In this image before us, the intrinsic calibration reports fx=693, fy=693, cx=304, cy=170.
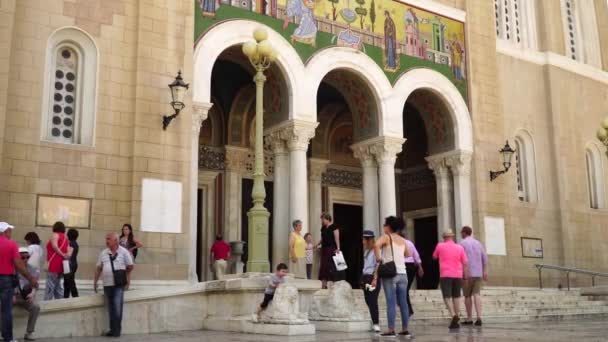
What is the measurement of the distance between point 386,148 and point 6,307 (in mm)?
11659

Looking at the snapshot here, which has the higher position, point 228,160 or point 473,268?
point 228,160

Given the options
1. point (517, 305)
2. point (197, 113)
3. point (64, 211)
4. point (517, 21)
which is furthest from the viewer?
point (517, 21)

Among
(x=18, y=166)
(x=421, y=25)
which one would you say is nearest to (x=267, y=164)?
(x=421, y=25)

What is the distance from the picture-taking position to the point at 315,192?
2150 centimetres

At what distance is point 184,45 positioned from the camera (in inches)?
591

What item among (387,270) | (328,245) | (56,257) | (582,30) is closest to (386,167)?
(328,245)

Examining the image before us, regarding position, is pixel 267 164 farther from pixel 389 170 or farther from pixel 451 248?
pixel 451 248

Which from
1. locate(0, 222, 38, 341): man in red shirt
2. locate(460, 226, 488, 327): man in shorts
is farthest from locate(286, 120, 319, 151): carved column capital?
locate(0, 222, 38, 341): man in red shirt

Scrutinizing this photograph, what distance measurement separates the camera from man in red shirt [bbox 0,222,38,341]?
327 inches

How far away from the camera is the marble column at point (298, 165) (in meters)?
16.5

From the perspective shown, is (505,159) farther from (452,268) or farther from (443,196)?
(452,268)

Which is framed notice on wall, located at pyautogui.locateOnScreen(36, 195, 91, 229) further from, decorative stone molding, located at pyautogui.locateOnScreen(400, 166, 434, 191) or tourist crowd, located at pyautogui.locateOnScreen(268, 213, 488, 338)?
decorative stone molding, located at pyautogui.locateOnScreen(400, 166, 434, 191)

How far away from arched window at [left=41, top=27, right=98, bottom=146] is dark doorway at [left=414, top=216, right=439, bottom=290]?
11.9 m

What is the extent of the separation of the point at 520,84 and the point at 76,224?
577 inches
